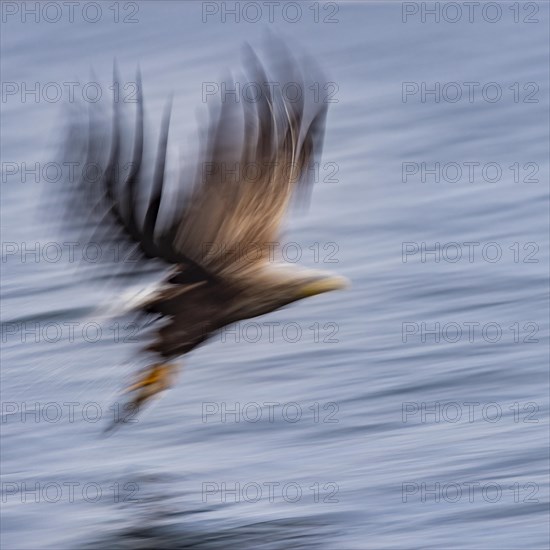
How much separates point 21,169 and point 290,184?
483 cm

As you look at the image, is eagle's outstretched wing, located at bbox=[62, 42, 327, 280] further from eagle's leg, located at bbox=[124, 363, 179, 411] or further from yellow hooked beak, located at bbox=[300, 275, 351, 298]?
eagle's leg, located at bbox=[124, 363, 179, 411]

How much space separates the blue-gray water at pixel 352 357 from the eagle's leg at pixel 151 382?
1.76ft

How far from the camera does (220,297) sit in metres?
5.20

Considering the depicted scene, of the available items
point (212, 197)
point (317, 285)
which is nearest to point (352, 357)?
point (317, 285)

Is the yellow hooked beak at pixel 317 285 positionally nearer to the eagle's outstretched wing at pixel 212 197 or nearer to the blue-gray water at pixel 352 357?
the eagle's outstretched wing at pixel 212 197

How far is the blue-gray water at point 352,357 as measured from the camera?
577 centimetres

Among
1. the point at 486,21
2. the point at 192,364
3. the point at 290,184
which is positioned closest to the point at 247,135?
the point at 290,184

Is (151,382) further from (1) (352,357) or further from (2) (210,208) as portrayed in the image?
(1) (352,357)

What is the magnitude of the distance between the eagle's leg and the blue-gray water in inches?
21.1

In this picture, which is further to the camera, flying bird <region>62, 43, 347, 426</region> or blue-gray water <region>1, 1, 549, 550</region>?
blue-gray water <region>1, 1, 549, 550</region>

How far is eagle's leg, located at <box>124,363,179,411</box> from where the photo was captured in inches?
213

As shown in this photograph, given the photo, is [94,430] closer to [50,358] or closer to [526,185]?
[50,358]

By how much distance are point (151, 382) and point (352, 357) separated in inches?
73.3

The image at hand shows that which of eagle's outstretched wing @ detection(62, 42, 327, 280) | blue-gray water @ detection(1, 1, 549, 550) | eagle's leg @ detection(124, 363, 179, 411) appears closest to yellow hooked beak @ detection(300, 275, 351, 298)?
eagle's outstretched wing @ detection(62, 42, 327, 280)
